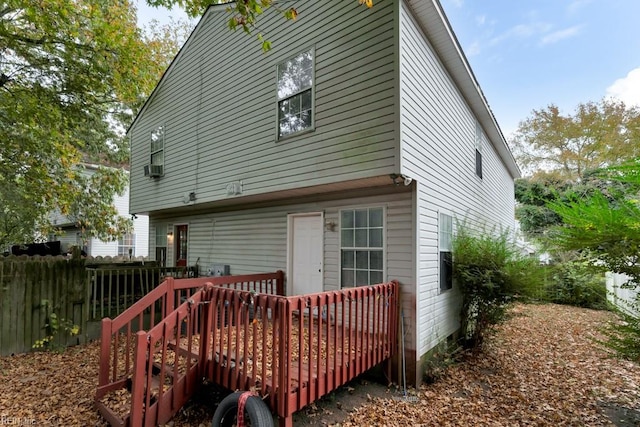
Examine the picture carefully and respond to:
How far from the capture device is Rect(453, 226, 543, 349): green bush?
221 inches

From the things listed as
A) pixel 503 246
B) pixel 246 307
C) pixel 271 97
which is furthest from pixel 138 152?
pixel 503 246

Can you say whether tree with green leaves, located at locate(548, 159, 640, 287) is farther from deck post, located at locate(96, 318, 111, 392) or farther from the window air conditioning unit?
the window air conditioning unit

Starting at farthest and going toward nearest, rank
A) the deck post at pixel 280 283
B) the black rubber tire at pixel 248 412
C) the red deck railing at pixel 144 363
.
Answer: the deck post at pixel 280 283
the red deck railing at pixel 144 363
the black rubber tire at pixel 248 412

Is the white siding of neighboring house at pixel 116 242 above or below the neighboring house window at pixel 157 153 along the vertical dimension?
below

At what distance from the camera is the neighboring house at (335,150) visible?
494 cm

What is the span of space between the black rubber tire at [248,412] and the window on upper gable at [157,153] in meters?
7.80

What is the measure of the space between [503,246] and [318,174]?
141 inches

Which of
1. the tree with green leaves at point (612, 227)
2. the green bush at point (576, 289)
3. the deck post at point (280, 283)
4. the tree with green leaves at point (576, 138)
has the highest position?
the tree with green leaves at point (576, 138)

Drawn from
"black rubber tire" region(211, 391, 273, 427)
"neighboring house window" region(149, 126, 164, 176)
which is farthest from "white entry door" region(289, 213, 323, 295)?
"neighboring house window" region(149, 126, 164, 176)

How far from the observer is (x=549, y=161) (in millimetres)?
23281

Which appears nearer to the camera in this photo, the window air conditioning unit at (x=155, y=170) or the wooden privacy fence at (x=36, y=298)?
the wooden privacy fence at (x=36, y=298)

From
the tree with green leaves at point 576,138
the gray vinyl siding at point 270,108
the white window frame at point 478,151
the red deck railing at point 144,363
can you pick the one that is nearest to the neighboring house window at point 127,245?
the gray vinyl siding at point 270,108

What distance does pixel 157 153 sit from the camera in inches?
389

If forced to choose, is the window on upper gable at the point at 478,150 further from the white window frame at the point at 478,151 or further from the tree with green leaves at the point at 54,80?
the tree with green leaves at the point at 54,80
